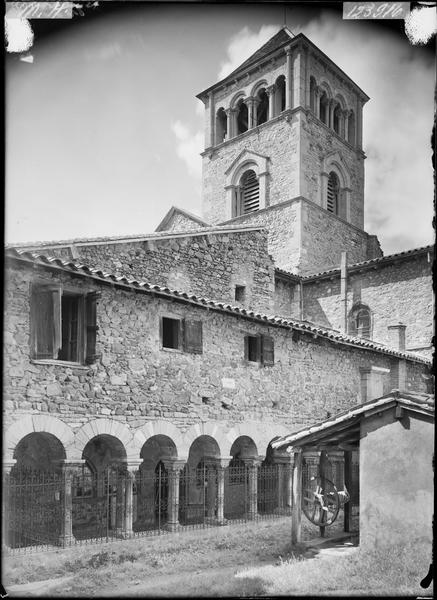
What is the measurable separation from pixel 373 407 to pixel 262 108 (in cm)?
1511

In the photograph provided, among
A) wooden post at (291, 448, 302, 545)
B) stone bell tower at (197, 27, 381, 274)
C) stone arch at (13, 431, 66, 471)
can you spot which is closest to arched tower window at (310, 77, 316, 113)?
stone bell tower at (197, 27, 381, 274)

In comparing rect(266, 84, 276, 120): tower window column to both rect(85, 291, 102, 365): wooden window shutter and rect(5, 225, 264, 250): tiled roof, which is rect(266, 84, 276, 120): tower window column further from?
rect(85, 291, 102, 365): wooden window shutter

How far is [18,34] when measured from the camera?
740 cm

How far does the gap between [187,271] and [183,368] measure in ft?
12.1

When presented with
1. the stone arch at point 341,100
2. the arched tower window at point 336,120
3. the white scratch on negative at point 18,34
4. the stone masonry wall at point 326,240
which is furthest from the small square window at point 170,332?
the stone masonry wall at point 326,240

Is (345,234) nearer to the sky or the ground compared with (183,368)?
nearer to the sky

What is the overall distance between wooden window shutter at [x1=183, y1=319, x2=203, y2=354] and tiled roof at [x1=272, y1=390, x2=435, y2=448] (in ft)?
8.03

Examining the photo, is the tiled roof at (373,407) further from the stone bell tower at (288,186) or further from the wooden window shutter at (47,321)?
the stone bell tower at (288,186)

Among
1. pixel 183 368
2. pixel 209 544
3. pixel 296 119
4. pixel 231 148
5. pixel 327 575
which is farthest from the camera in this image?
pixel 231 148

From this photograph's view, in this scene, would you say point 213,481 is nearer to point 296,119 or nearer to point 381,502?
point 381,502

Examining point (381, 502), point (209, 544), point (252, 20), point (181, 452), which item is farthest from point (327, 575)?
point (252, 20)

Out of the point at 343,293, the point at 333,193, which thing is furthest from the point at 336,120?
the point at 333,193

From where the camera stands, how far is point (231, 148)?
2233 centimetres

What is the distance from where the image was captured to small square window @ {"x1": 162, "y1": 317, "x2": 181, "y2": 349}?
36.2 feet
